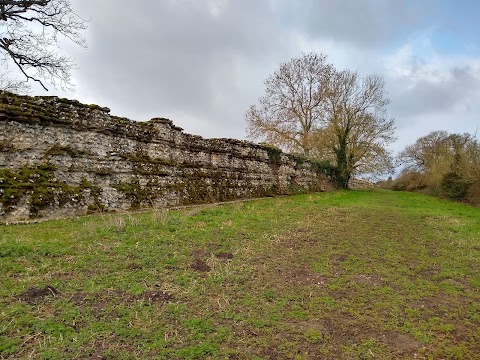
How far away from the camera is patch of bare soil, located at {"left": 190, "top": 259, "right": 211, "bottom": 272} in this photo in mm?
6479

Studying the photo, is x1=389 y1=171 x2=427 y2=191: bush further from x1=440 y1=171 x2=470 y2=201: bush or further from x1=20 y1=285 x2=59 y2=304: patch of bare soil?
x1=20 y1=285 x2=59 y2=304: patch of bare soil

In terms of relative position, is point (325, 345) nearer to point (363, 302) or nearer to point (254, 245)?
point (363, 302)

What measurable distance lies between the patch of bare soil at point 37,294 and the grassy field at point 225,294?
24mm

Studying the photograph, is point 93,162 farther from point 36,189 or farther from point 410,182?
point 410,182

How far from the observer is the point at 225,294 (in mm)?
5543

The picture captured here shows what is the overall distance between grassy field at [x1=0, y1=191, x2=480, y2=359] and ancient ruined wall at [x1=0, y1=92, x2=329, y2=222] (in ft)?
4.80

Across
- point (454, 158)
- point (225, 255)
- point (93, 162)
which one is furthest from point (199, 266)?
point (454, 158)

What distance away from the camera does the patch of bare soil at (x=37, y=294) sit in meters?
4.94

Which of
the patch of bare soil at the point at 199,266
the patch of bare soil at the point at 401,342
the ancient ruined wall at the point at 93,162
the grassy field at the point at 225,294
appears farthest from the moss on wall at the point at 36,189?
the patch of bare soil at the point at 401,342

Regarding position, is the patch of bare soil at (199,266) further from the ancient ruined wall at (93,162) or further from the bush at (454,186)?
the bush at (454,186)

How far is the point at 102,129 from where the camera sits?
12477 mm

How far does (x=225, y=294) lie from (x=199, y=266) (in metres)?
1.20

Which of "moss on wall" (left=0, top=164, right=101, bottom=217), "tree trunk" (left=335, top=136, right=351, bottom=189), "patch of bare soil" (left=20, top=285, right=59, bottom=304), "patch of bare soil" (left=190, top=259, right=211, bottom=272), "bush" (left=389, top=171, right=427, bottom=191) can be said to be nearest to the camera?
"patch of bare soil" (left=20, top=285, right=59, bottom=304)

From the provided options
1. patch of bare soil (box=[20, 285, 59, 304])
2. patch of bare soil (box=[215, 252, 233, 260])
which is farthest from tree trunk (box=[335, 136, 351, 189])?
patch of bare soil (box=[20, 285, 59, 304])
